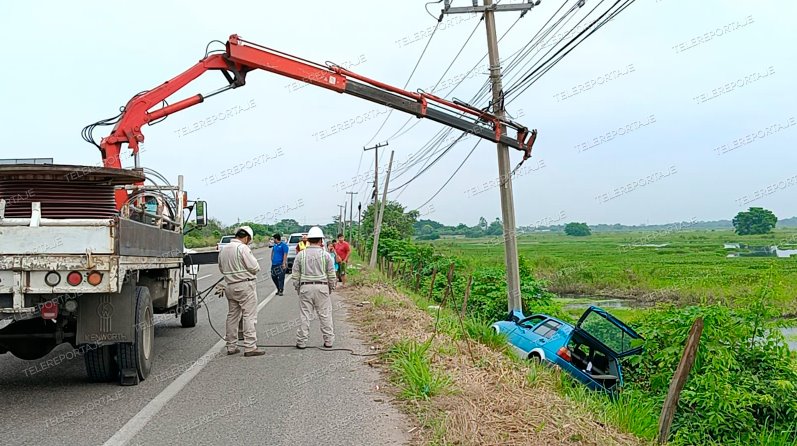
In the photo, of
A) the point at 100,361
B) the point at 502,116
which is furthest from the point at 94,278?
the point at 502,116

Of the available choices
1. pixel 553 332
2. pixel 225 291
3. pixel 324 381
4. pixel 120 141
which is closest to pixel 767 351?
pixel 553 332

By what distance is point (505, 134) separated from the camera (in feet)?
53.0

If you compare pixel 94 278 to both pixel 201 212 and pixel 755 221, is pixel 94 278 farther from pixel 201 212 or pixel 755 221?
pixel 755 221

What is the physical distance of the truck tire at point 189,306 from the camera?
11477 millimetres

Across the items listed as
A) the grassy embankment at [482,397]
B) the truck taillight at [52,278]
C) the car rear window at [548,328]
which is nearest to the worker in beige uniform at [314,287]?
the grassy embankment at [482,397]

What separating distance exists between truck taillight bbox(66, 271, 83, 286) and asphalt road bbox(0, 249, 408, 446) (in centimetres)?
117

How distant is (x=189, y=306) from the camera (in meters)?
11.6

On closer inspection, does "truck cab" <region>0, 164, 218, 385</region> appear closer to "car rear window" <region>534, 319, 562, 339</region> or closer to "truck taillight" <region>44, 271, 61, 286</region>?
"truck taillight" <region>44, 271, 61, 286</region>

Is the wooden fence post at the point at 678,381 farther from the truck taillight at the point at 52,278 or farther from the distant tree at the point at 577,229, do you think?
the distant tree at the point at 577,229

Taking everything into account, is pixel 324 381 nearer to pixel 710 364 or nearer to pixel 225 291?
pixel 225 291

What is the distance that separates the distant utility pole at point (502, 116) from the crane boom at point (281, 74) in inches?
24.1

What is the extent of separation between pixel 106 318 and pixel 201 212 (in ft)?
14.7

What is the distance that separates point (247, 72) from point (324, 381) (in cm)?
793

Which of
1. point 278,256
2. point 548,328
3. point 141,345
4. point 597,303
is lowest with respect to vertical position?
point 597,303
